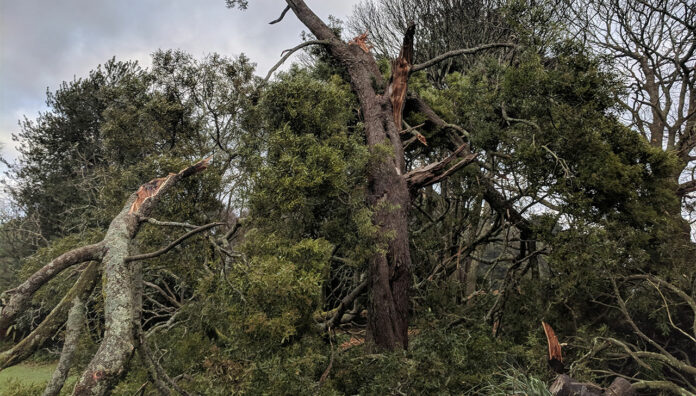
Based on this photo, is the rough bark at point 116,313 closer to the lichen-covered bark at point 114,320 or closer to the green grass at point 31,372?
the lichen-covered bark at point 114,320

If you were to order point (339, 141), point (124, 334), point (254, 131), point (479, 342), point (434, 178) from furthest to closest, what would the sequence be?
point (434, 178) → point (254, 131) → point (479, 342) → point (339, 141) → point (124, 334)

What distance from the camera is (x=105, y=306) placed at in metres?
2.54

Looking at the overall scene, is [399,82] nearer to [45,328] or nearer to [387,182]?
[387,182]

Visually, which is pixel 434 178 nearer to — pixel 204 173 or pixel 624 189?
pixel 624 189

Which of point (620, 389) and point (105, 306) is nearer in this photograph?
point (105, 306)

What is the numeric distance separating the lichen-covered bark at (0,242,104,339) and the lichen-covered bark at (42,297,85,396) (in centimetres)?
38

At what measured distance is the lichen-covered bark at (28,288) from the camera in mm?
2137

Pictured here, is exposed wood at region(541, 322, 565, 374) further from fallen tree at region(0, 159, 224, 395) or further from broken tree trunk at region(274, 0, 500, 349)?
fallen tree at region(0, 159, 224, 395)

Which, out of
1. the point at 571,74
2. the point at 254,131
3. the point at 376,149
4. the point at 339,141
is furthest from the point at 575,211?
the point at 254,131

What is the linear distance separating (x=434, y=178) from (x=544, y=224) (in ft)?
5.58

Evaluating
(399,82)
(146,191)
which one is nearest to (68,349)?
(146,191)

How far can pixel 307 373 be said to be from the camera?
138 inches

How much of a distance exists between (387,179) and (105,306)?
3.75m

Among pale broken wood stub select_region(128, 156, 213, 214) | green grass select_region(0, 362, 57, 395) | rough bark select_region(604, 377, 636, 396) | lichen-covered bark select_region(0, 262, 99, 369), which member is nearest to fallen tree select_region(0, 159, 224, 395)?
lichen-covered bark select_region(0, 262, 99, 369)
